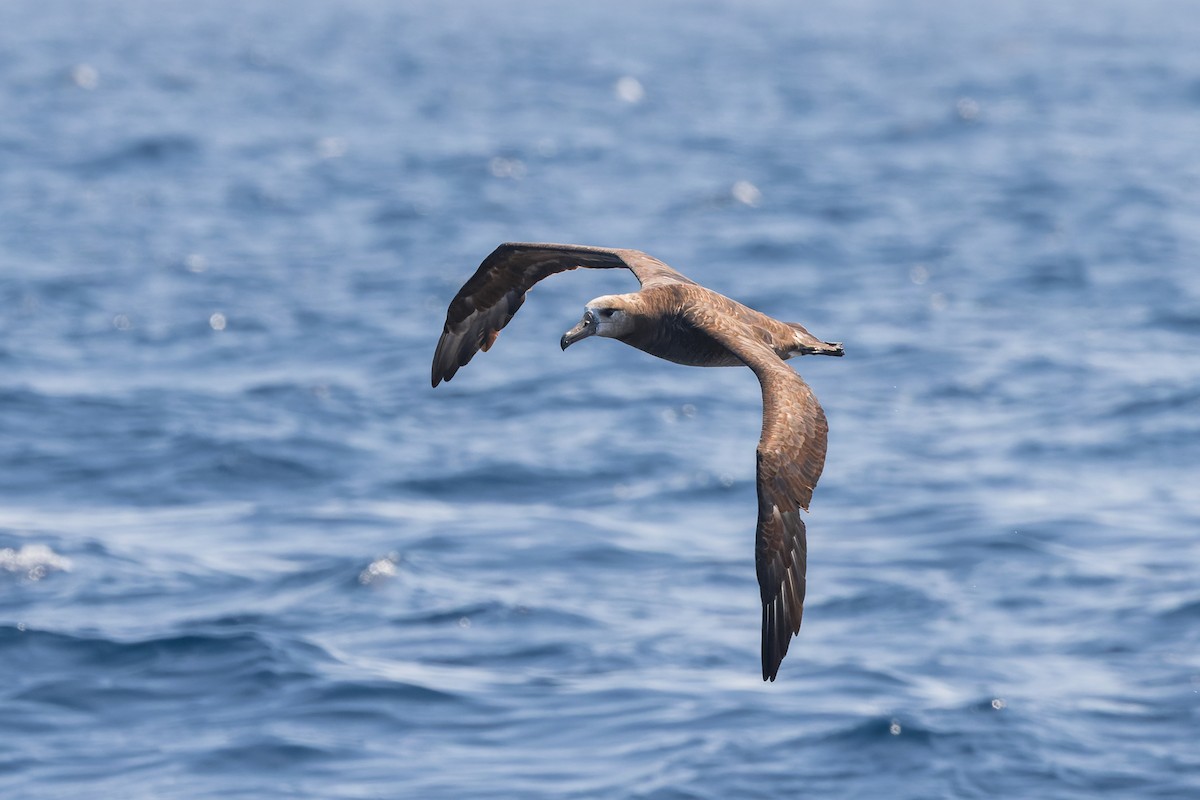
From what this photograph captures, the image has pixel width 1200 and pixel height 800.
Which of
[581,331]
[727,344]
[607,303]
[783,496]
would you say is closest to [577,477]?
[581,331]

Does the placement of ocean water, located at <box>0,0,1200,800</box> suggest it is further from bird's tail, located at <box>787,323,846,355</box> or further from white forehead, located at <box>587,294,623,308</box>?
white forehead, located at <box>587,294,623,308</box>

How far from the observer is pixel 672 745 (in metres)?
16.7

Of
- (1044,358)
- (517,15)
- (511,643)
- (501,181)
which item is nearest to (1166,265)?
(1044,358)

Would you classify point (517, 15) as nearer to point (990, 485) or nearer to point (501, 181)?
point (501, 181)

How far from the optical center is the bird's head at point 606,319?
1173 cm

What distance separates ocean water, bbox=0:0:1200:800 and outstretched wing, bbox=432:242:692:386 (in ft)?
13.6

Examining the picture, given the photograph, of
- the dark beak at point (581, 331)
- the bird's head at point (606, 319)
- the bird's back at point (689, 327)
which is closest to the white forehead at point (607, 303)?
the bird's head at point (606, 319)

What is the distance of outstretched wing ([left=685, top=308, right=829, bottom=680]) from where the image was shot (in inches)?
412

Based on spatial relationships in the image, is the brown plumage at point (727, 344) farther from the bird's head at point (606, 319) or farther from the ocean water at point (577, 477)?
the ocean water at point (577, 477)

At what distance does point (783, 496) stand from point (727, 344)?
1.26 m

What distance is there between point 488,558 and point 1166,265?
20.1 meters

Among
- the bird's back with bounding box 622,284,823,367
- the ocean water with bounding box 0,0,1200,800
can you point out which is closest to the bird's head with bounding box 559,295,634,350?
the bird's back with bounding box 622,284,823,367

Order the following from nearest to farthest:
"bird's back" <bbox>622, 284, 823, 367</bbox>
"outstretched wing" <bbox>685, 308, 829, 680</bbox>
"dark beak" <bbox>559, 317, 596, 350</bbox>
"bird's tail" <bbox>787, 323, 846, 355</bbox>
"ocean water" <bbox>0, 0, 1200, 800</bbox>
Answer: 1. "outstretched wing" <bbox>685, 308, 829, 680</bbox>
2. "dark beak" <bbox>559, 317, 596, 350</bbox>
3. "bird's back" <bbox>622, 284, 823, 367</bbox>
4. "bird's tail" <bbox>787, 323, 846, 355</bbox>
5. "ocean water" <bbox>0, 0, 1200, 800</bbox>

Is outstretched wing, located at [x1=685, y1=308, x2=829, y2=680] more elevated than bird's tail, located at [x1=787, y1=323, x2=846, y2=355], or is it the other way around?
bird's tail, located at [x1=787, y1=323, x2=846, y2=355]
